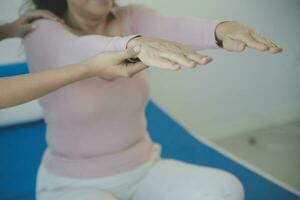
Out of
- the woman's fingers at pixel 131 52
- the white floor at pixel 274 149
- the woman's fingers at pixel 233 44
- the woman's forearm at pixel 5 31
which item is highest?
the woman's fingers at pixel 233 44

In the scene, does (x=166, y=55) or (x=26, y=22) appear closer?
(x=166, y=55)

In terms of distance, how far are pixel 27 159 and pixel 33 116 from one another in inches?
2.9

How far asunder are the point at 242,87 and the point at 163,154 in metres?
0.19

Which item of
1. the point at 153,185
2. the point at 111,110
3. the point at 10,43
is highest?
the point at 10,43

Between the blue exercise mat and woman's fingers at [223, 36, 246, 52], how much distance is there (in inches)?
7.8

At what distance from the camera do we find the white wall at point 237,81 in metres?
0.63

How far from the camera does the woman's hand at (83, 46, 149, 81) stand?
489 mm

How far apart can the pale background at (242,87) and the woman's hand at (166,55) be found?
0.53 feet

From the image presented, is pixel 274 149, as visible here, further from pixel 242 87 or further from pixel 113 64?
pixel 113 64

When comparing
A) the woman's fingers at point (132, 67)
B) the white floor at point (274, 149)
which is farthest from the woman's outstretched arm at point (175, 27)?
the white floor at point (274, 149)

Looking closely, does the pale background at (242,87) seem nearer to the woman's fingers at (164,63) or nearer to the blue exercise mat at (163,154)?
the blue exercise mat at (163,154)

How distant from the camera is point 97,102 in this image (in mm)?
595

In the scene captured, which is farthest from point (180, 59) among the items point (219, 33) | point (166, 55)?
point (219, 33)

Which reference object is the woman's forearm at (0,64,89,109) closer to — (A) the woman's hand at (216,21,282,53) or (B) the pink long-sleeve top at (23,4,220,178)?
(B) the pink long-sleeve top at (23,4,220,178)
